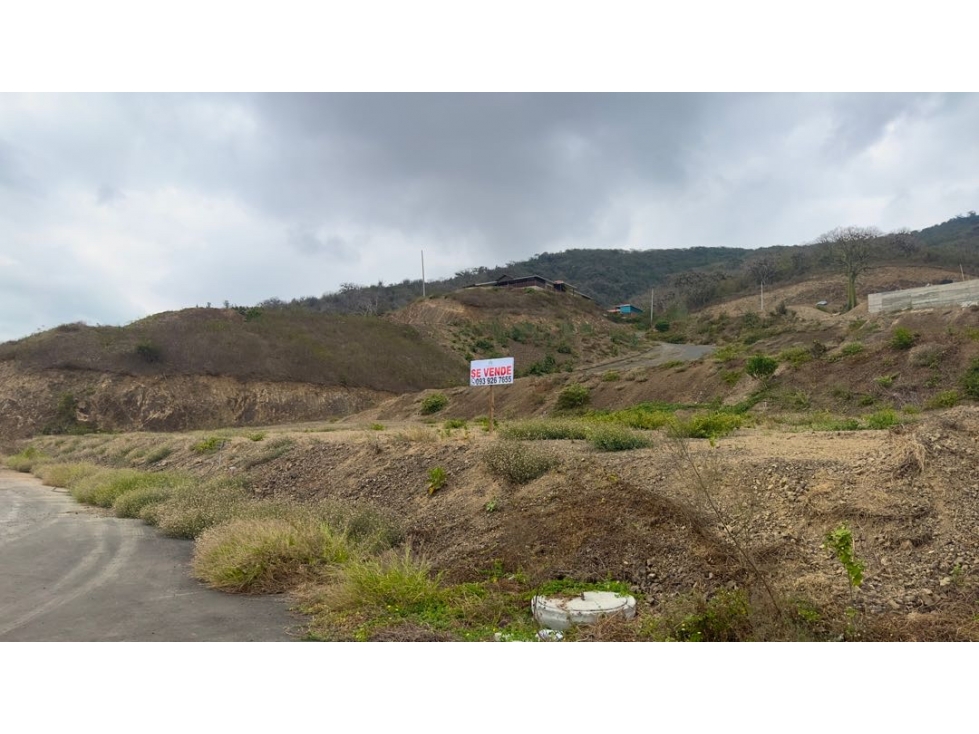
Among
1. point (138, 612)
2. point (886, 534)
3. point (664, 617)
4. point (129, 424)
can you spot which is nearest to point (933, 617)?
point (886, 534)

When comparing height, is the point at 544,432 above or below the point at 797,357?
below

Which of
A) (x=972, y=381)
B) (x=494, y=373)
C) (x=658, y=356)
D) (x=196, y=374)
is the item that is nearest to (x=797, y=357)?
(x=972, y=381)

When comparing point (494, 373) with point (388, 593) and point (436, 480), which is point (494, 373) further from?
point (388, 593)

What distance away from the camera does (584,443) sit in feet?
44.5

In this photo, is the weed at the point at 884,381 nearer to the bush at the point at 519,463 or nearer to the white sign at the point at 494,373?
the white sign at the point at 494,373

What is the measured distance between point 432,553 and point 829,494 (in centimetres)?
500

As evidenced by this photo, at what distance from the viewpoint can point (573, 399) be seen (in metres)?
34.0

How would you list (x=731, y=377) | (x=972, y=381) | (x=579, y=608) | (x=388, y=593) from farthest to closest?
1. (x=731, y=377)
2. (x=972, y=381)
3. (x=388, y=593)
4. (x=579, y=608)

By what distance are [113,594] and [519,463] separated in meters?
5.68

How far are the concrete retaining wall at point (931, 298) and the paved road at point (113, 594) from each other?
48409 mm

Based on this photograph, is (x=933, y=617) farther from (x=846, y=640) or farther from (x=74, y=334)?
(x=74, y=334)

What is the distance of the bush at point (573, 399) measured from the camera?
111 feet

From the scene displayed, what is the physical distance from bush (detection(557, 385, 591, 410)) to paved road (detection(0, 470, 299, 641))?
76.4 feet

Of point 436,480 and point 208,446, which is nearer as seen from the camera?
point 436,480
